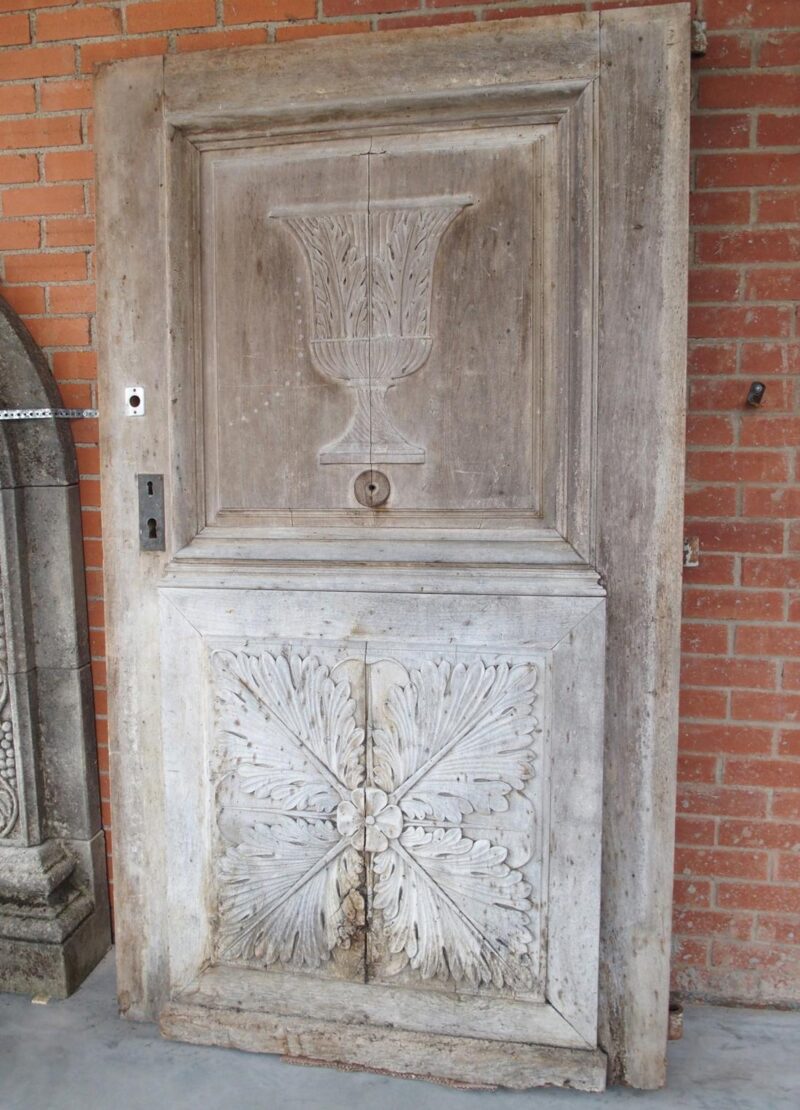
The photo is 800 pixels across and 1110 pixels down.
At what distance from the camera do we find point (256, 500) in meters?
2.02

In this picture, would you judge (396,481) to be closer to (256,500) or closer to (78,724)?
(256,500)

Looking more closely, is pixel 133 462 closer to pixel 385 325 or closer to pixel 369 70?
pixel 385 325

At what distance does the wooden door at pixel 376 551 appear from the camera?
1.85 metres

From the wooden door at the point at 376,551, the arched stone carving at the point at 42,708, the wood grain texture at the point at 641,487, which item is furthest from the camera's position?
the arched stone carving at the point at 42,708

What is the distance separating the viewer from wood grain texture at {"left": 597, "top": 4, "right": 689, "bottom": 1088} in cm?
175

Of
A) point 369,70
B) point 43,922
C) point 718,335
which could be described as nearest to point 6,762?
point 43,922

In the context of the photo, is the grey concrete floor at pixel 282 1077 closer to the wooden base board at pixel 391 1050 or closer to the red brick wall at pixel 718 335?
the wooden base board at pixel 391 1050

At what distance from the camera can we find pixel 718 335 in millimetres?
1984

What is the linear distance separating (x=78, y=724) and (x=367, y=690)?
36.2 inches

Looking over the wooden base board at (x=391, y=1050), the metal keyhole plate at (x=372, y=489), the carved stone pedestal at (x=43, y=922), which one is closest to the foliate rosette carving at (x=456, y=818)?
the wooden base board at (x=391, y=1050)

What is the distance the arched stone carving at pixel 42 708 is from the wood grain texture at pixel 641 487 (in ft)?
4.75

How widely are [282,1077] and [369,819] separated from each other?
2.12 feet

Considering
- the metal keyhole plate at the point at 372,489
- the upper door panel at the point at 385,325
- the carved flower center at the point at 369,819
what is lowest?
the carved flower center at the point at 369,819

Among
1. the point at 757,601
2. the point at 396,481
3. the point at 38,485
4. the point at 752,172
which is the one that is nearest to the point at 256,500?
the point at 396,481
